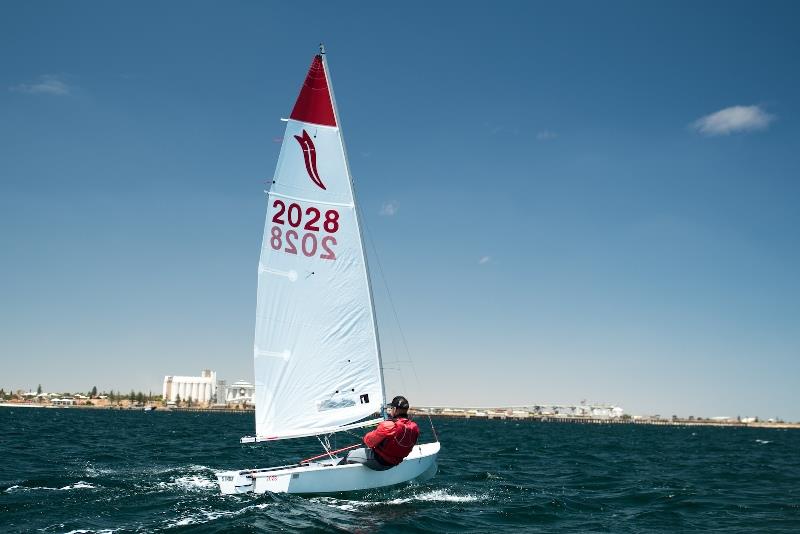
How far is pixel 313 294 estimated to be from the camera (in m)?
17.3

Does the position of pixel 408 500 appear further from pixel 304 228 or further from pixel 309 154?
pixel 309 154

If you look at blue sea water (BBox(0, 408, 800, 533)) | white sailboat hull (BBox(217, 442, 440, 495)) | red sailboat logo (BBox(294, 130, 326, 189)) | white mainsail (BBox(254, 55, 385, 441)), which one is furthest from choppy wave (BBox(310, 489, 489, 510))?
red sailboat logo (BBox(294, 130, 326, 189))

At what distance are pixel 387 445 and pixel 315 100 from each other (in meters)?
9.24

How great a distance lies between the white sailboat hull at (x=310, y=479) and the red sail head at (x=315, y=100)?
29.6ft

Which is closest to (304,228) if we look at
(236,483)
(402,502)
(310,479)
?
(310,479)

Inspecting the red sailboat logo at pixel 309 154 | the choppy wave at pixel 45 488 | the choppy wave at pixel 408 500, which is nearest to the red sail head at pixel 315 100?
the red sailboat logo at pixel 309 154

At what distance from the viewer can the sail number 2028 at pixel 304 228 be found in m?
17.0

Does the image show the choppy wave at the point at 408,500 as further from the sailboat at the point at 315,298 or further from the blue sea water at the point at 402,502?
the sailboat at the point at 315,298

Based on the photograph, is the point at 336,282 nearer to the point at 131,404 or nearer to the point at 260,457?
the point at 260,457

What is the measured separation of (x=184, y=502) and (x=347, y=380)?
4970 millimetres

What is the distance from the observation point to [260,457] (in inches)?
1117

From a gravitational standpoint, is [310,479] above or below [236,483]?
above

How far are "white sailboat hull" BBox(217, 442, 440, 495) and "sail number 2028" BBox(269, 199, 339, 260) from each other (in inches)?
218

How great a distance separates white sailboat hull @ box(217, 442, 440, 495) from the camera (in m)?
15.4
